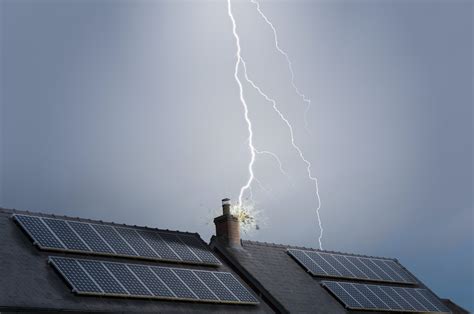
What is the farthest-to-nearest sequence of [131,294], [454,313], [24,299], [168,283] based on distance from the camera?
1. [454,313]
2. [168,283]
3. [131,294]
4. [24,299]

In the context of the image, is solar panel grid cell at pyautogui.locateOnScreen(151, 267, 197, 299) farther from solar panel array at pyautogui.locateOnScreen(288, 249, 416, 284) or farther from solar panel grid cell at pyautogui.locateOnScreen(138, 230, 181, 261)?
solar panel array at pyautogui.locateOnScreen(288, 249, 416, 284)

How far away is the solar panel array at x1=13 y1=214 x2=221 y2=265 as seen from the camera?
85.3ft

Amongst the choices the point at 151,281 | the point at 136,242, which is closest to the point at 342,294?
the point at 136,242

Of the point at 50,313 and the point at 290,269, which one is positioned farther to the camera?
the point at 290,269

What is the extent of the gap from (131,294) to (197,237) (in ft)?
30.3

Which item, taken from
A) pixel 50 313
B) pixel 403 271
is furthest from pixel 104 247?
pixel 403 271

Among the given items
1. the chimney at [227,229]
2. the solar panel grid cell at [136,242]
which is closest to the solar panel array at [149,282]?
the solar panel grid cell at [136,242]

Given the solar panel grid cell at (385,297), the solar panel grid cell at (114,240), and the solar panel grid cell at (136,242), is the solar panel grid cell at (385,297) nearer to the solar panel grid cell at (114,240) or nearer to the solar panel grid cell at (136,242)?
the solar panel grid cell at (136,242)

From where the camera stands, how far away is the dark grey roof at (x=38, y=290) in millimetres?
21133

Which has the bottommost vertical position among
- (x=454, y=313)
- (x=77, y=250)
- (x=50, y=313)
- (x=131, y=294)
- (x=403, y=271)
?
A: (x=50, y=313)

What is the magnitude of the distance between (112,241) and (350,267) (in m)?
15.3

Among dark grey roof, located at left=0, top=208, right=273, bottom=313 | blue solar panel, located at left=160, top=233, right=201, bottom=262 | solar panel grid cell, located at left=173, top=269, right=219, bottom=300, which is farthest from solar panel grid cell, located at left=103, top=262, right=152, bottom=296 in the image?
blue solar panel, located at left=160, top=233, right=201, bottom=262

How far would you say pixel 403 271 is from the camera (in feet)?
139

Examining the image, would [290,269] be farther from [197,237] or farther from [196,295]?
[196,295]
